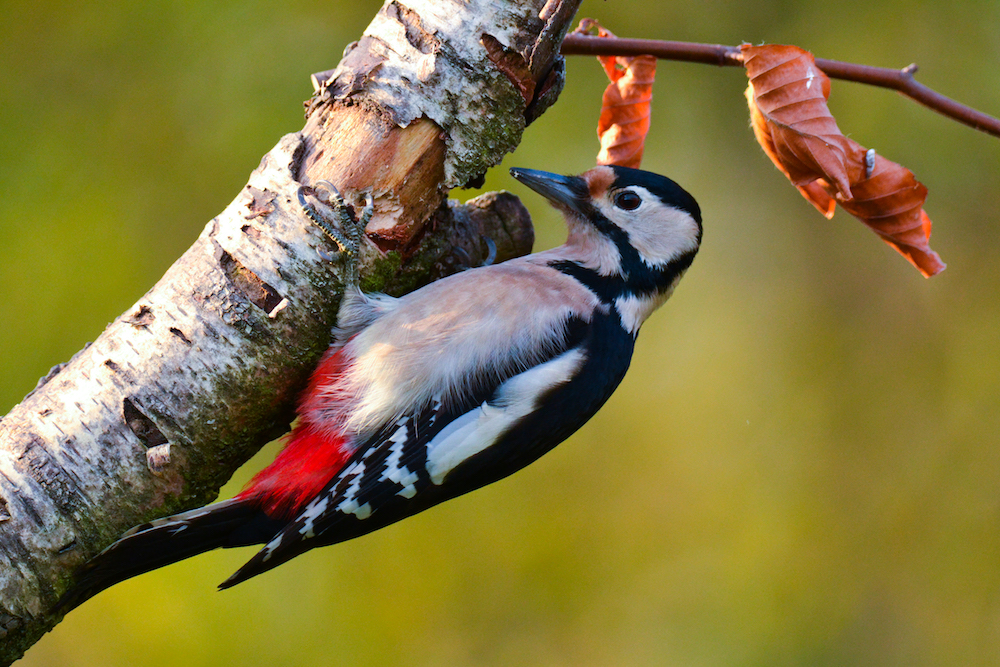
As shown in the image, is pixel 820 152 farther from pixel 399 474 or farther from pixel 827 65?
pixel 399 474

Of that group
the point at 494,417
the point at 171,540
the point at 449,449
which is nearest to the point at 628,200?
the point at 494,417

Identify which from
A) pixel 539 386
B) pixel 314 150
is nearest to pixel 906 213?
pixel 539 386

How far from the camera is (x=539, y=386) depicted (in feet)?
6.06

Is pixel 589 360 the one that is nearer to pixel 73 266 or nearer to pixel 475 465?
pixel 475 465

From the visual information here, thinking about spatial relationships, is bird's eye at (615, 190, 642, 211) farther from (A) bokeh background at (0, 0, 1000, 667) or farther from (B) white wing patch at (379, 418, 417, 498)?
(A) bokeh background at (0, 0, 1000, 667)

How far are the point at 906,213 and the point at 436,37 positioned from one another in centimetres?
110

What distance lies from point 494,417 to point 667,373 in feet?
7.35

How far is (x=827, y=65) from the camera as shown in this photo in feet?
5.56

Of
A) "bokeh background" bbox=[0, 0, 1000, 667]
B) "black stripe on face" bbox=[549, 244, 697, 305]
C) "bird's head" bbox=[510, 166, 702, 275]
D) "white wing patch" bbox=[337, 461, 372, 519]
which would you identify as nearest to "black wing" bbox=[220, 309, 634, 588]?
"white wing patch" bbox=[337, 461, 372, 519]

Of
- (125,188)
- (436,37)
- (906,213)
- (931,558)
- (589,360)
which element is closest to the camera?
(436,37)

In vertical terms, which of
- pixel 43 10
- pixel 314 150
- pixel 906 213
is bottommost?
pixel 906 213

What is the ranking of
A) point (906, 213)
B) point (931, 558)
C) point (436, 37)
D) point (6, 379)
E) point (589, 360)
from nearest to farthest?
point (436, 37)
point (906, 213)
point (589, 360)
point (6, 379)
point (931, 558)

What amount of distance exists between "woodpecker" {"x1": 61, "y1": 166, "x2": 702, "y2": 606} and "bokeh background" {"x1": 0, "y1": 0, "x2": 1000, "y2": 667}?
160cm

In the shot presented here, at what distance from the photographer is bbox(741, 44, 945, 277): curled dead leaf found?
1659mm
